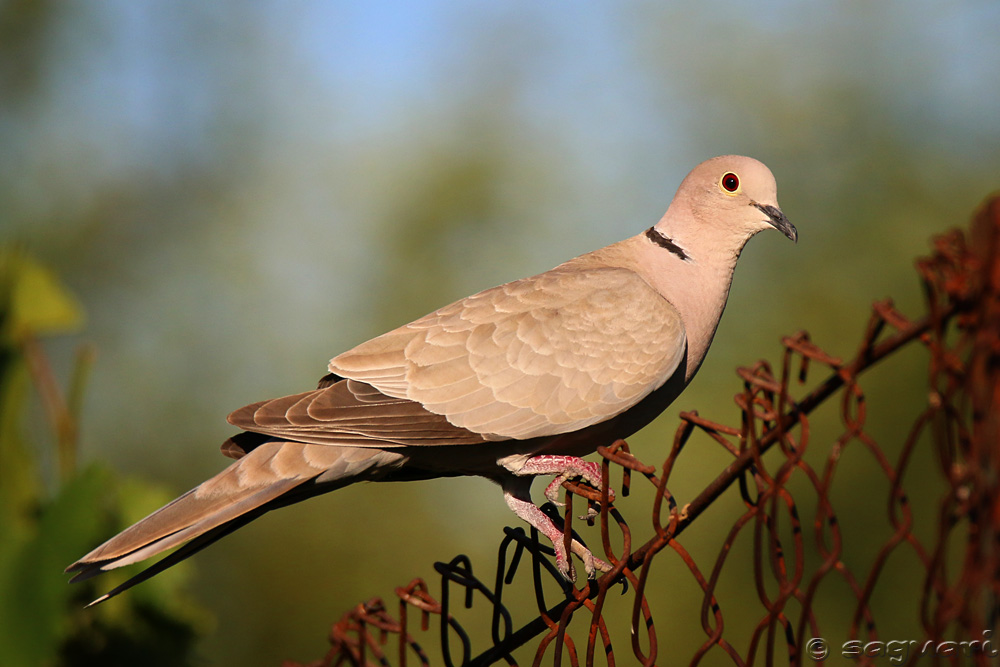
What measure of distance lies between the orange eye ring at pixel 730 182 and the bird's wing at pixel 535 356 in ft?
2.03

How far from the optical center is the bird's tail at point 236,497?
2609 millimetres

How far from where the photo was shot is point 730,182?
3.62 metres

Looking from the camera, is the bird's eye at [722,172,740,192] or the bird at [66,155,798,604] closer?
the bird at [66,155,798,604]

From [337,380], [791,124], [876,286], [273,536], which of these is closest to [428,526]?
[273,536]

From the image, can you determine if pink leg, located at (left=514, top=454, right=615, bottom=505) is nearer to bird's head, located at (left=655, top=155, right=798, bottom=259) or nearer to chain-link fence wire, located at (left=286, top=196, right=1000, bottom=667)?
chain-link fence wire, located at (left=286, top=196, right=1000, bottom=667)

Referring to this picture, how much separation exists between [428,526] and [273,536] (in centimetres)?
299

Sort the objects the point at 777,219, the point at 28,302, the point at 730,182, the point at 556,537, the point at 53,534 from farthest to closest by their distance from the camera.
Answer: the point at 28,302
the point at 53,534
the point at 730,182
the point at 777,219
the point at 556,537

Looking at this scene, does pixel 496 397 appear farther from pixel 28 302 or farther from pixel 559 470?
pixel 28 302

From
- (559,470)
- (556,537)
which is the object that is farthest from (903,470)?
(556,537)

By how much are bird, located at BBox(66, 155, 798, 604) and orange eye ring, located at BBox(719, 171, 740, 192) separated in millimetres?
198

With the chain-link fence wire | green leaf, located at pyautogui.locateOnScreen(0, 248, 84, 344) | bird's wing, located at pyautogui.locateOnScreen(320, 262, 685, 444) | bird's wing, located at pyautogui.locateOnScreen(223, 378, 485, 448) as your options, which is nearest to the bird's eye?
bird's wing, located at pyautogui.locateOnScreen(320, 262, 685, 444)

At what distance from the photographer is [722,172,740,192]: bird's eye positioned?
3602 mm

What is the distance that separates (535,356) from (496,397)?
0.21 metres

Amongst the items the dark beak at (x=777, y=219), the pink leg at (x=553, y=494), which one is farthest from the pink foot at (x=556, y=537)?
the dark beak at (x=777, y=219)
